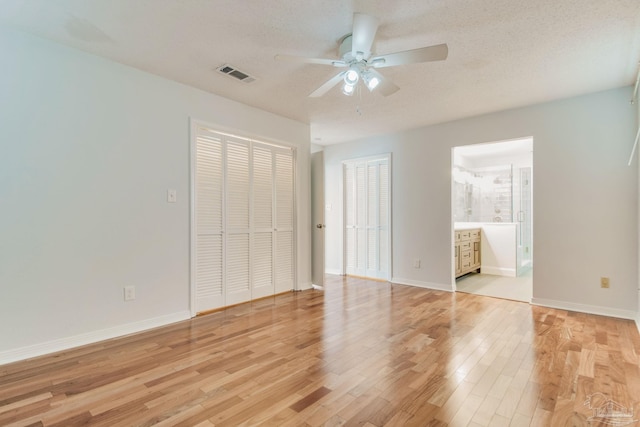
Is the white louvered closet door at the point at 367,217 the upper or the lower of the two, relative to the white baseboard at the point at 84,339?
upper

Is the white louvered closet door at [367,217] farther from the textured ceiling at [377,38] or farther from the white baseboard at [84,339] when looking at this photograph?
the white baseboard at [84,339]

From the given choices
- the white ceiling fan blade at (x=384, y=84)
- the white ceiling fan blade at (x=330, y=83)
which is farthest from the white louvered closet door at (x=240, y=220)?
the white ceiling fan blade at (x=384, y=84)

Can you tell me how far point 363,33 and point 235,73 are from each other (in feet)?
4.76

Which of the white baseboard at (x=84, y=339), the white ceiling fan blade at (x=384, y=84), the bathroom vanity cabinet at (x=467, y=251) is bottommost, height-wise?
the white baseboard at (x=84, y=339)

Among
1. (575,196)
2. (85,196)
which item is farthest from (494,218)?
(85,196)

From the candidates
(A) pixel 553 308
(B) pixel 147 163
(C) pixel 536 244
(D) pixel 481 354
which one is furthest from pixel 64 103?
(A) pixel 553 308

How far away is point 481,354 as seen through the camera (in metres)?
2.40

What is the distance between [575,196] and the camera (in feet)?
→ 11.6

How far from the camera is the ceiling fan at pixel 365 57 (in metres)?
1.97

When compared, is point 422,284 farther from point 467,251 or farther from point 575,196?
point 575,196

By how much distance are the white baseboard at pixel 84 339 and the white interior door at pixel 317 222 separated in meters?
1.98

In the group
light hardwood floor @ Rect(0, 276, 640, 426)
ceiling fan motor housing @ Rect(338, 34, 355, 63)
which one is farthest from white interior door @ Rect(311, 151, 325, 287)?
ceiling fan motor housing @ Rect(338, 34, 355, 63)

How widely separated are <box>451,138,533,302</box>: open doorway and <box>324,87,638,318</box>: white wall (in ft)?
1.53

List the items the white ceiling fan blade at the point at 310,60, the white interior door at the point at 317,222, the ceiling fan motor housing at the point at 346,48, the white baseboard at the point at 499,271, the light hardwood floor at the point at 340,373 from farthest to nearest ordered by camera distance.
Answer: the white baseboard at the point at 499,271 < the white interior door at the point at 317,222 < the ceiling fan motor housing at the point at 346,48 < the white ceiling fan blade at the point at 310,60 < the light hardwood floor at the point at 340,373
